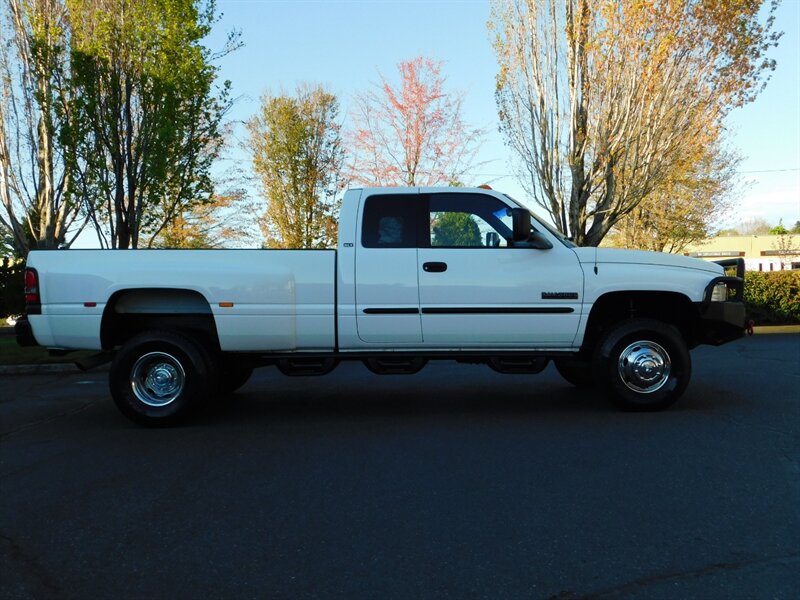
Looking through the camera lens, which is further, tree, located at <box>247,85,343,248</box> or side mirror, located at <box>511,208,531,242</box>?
tree, located at <box>247,85,343,248</box>

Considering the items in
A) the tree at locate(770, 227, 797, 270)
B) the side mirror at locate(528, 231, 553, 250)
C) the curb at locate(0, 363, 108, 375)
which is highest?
the tree at locate(770, 227, 797, 270)

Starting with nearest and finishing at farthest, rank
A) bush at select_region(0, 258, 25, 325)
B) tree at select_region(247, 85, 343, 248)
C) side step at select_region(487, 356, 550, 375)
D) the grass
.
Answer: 1. side step at select_region(487, 356, 550, 375)
2. the grass
3. bush at select_region(0, 258, 25, 325)
4. tree at select_region(247, 85, 343, 248)

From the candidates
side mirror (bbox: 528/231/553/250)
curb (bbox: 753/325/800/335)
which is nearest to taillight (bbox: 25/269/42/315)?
side mirror (bbox: 528/231/553/250)

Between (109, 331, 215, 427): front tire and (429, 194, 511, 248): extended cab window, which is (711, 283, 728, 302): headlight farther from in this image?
(109, 331, 215, 427): front tire

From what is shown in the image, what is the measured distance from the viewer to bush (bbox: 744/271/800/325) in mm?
16797

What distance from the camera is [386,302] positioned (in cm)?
645

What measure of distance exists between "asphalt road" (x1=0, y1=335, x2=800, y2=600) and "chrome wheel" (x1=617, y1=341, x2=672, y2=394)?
0.97 ft

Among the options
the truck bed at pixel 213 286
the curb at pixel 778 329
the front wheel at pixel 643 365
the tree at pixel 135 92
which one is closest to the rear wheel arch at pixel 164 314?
the truck bed at pixel 213 286

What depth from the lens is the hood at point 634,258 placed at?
659 centimetres

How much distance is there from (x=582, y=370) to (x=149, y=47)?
12.4m

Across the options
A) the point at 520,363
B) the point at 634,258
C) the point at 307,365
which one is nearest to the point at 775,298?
the point at 634,258

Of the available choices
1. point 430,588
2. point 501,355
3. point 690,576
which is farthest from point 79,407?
point 690,576

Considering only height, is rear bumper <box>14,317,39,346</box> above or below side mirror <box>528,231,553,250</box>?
below

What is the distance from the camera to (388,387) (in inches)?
344
